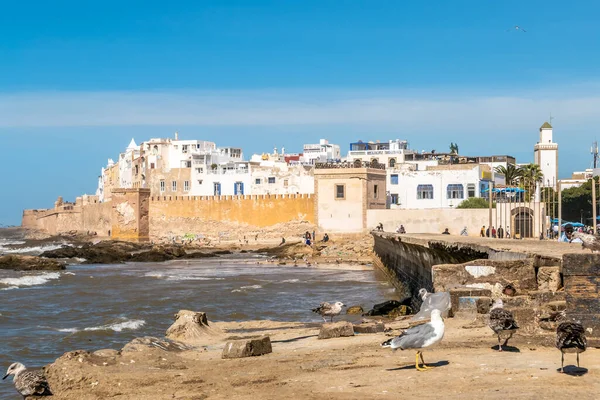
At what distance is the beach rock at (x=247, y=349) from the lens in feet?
27.8

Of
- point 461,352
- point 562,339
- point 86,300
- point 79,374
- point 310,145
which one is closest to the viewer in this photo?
point 562,339

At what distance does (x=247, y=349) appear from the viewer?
8547 mm

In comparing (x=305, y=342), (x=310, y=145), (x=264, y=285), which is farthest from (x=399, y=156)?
(x=305, y=342)

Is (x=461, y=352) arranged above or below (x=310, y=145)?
below

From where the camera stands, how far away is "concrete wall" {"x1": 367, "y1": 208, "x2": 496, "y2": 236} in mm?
36156

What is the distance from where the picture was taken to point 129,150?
81.5m

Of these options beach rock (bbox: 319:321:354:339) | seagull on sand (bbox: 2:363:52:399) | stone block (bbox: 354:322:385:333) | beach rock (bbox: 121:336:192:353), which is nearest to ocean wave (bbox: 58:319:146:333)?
beach rock (bbox: 121:336:192:353)

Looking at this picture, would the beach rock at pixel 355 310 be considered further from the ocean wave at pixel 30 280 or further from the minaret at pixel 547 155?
the minaret at pixel 547 155

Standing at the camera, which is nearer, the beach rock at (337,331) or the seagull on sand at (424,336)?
the seagull on sand at (424,336)

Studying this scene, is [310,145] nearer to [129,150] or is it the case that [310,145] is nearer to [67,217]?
[129,150]

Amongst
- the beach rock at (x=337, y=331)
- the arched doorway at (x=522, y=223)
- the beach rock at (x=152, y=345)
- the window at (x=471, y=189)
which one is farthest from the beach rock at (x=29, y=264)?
the beach rock at (x=337, y=331)

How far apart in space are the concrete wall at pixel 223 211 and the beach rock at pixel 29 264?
18.3 metres

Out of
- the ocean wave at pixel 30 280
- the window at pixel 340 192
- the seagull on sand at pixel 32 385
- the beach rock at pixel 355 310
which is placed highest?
the window at pixel 340 192

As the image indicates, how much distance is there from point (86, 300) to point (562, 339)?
14945mm
